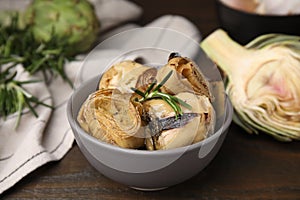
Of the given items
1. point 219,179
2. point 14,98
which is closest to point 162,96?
point 219,179

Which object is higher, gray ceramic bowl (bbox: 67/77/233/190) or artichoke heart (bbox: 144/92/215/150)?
artichoke heart (bbox: 144/92/215/150)

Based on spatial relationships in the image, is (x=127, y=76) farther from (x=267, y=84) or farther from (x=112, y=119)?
(x=267, y=84)

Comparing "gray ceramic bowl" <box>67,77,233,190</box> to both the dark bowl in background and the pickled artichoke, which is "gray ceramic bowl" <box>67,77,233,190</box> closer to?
the pickled artichoke

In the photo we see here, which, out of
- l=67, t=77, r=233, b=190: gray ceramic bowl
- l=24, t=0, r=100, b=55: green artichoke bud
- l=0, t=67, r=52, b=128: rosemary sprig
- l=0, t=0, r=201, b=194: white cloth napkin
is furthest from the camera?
l=24, t=0, r=100, b=55: green artichoke bud

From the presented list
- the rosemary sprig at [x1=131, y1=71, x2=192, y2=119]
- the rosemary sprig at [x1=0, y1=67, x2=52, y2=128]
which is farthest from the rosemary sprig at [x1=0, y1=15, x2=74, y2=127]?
the rosemary sprig at [x1=131, y1=71, x2=192, y2=119]

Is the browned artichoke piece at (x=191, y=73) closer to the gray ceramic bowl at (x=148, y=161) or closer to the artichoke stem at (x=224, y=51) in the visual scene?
the gray ceramic bowl at (x=148, y=161)

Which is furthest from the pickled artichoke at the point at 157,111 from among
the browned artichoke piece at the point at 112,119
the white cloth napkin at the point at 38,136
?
the white cloth napkin at the point at 38,136
